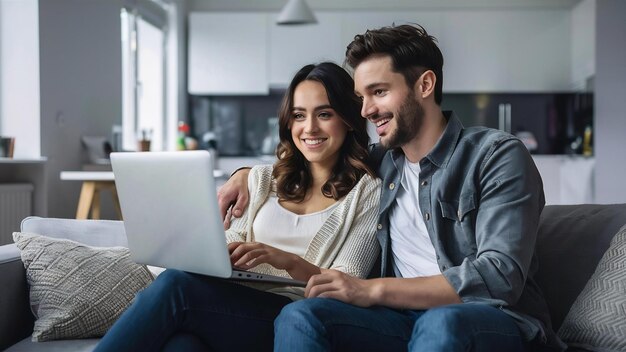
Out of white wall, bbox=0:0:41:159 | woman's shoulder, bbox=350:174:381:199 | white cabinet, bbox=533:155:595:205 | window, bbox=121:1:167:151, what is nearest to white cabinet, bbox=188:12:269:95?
window, bbox=121:1:167:151

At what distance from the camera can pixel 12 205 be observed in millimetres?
4254

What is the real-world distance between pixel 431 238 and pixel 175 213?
617 millimetres

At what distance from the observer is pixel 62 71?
4.84 m

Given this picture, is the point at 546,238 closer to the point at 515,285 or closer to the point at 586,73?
the point at 515,285

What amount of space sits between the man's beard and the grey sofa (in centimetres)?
49

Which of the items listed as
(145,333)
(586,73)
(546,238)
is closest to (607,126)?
(586,73)

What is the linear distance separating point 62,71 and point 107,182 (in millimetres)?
882

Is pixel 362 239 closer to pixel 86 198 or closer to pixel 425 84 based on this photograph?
pixel 425 84

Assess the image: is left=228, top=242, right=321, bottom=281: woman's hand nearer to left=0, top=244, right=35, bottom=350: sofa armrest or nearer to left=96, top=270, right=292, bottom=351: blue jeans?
left=96, top=270, right=292, bottom=351: blue jeans

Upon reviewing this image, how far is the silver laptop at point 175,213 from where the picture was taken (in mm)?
1560

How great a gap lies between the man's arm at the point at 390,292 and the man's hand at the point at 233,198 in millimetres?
646

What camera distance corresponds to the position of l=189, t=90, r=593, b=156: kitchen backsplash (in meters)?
7.71

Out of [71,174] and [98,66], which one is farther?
[98,66]

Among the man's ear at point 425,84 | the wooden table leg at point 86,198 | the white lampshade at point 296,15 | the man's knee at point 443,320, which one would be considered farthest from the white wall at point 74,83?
the man's knee at point 443,320
